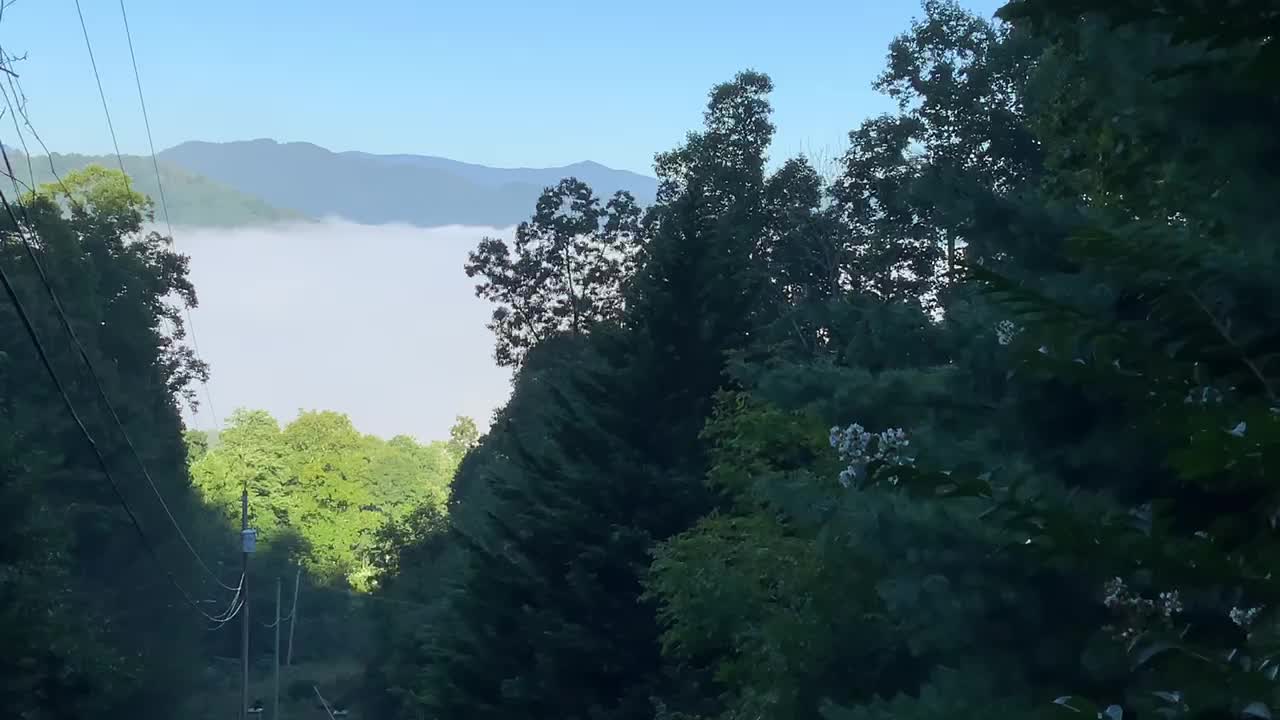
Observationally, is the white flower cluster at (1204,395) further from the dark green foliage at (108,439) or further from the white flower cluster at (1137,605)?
the dark green foliage at (108,439)

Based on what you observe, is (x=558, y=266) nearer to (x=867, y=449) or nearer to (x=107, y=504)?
(x=107, y=504)

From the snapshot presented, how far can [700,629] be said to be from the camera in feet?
60.1

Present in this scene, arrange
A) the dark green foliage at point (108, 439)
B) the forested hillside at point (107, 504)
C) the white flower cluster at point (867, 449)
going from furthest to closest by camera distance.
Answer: the dark green foliage at point (108, 439)
the forested hillside at point (107, 504)
the white flower cluster at point (867, 449)

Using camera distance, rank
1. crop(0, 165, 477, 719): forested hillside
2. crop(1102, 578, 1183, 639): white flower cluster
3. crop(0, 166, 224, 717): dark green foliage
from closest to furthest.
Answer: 1. crop(1102, 578, 1183, 639): white flower cluster
2. crop(0, 165, 477, 719): forested hillside
3. crop(0, 166, 224, 717): dark green foliage

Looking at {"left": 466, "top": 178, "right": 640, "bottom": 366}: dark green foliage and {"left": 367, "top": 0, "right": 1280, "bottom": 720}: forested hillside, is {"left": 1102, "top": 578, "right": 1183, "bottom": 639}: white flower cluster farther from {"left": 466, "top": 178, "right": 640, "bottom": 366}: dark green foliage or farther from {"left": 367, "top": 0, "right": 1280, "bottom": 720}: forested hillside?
{"left": 466, "top": 178, "right": 640, "bottom": 366}: dark green foliage

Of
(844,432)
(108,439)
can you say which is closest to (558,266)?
(108,439)

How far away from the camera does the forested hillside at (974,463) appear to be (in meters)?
4.16

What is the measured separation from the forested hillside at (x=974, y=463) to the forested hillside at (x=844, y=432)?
0.08 ft

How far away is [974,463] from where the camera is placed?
7.33m

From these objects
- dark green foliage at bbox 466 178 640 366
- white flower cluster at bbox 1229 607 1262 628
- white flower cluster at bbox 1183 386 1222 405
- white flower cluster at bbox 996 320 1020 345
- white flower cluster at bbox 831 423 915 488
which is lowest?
white flower cluster at bbox 1229 607 1262 628

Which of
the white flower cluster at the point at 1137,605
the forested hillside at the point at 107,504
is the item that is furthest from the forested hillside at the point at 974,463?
the forested hillside at the point at 107,504

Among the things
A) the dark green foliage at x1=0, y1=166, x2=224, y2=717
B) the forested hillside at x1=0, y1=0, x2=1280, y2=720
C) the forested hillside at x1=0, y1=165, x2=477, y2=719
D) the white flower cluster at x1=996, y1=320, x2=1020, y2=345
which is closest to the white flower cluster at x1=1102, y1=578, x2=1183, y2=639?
the forested hillside at x1=0, y1=0, x2=1280, y2=720

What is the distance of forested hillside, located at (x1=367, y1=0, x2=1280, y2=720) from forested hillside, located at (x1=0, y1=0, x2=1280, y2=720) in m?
0.03

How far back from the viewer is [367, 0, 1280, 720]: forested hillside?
13.6ft
